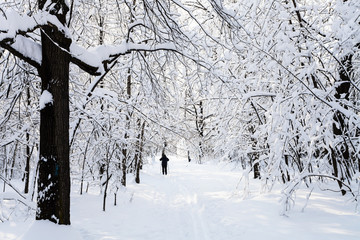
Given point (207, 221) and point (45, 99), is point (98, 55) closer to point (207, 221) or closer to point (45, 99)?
point (45, 99)

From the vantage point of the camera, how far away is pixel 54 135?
3.51m

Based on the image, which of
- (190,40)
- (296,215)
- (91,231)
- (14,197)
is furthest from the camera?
(91,231)

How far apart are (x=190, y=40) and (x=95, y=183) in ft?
22.3

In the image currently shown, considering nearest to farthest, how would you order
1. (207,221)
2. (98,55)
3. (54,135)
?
1. (54,135)
2. (98,55)
3. (207,221)

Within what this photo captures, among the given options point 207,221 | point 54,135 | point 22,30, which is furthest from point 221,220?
point 22,30

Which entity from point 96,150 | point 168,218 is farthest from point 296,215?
point 96,150

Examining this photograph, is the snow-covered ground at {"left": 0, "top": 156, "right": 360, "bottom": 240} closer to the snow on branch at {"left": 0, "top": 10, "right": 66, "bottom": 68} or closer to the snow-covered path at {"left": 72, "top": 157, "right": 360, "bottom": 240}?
the snow-covered path at {"left": 72, "top": 157, "right": 360, "bottom": 240}

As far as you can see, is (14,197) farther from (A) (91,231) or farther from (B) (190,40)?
(B) (190,40)

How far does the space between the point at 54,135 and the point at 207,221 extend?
4196mm

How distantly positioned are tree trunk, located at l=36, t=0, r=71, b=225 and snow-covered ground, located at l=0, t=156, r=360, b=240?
0.24 metres

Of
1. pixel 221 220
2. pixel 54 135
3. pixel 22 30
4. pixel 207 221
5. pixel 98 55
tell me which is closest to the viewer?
pixel 22 30

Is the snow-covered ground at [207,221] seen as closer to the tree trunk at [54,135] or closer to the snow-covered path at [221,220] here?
the snow-covered path at [221,220]

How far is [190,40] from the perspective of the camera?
4.26 meters

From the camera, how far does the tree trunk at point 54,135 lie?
3377 mm
